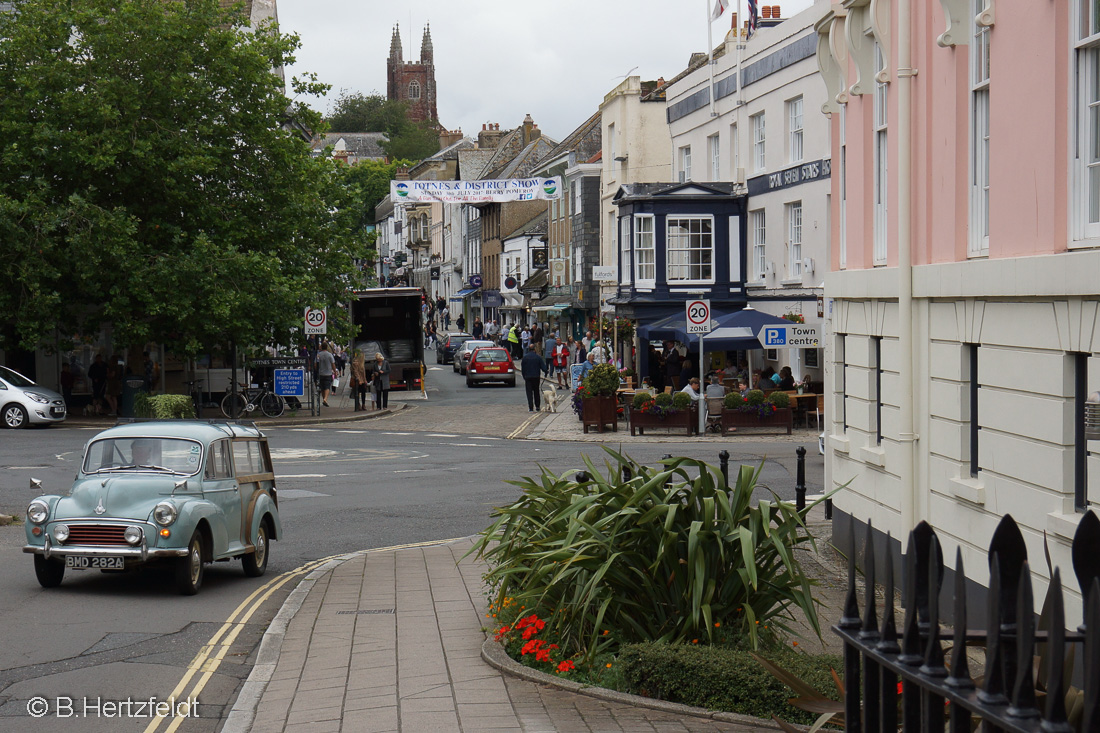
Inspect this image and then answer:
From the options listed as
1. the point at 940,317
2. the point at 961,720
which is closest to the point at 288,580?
the point at 940,317

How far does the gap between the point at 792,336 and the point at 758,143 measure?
11270 mm

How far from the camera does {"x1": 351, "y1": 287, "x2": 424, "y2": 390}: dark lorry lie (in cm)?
4547

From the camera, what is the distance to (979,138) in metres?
9.96

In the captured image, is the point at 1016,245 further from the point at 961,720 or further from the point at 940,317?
the point at 961,720

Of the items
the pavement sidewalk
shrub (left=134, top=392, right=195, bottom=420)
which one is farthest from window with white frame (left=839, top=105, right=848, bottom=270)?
shrub (left=134, top=392, right=195, bottom=420)

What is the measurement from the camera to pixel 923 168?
432 inches

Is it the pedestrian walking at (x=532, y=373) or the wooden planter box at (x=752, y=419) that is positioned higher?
the pedestrian walking at (x=532, y=373)

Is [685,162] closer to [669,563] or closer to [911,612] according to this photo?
[669,563]

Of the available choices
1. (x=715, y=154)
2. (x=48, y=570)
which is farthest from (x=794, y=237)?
(x=48, y=570)

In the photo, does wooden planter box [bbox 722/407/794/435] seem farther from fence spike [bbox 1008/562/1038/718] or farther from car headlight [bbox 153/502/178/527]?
fence spike [bbox 1008/562/1038/718]

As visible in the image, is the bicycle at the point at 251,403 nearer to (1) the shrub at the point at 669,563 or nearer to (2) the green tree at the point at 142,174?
(2) the green tree at the point at 142,174

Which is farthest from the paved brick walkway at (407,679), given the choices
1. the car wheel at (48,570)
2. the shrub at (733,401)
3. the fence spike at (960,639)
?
the shrub at (733,401)

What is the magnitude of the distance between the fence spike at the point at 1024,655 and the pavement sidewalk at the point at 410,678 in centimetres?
411

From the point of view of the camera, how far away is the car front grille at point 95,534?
11.3 metres
